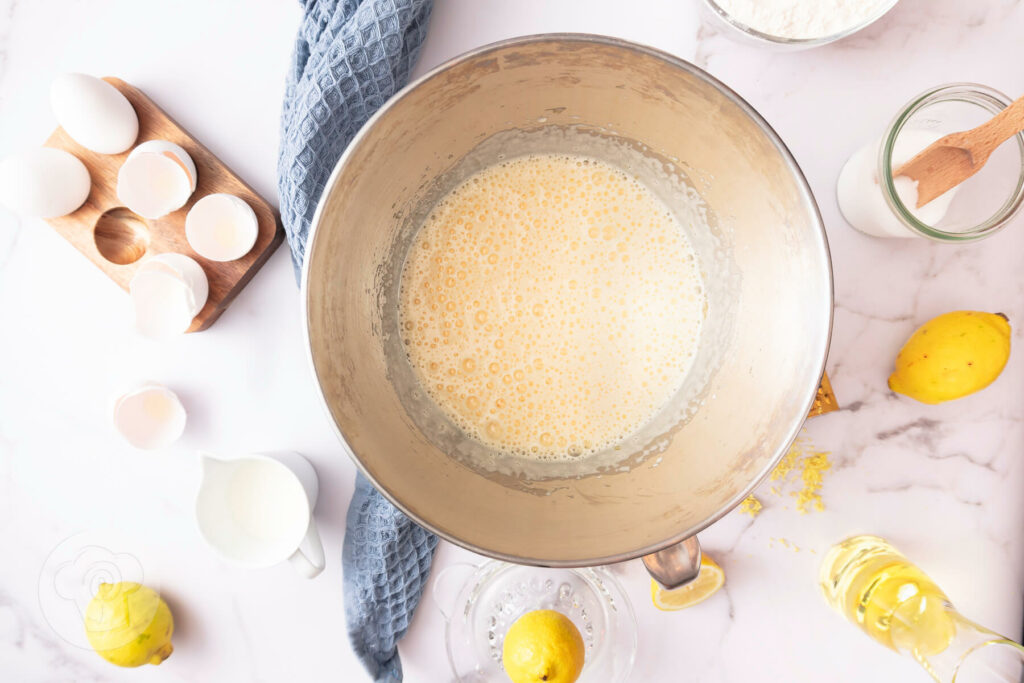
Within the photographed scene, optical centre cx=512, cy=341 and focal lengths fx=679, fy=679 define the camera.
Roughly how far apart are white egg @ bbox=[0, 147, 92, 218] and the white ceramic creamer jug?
0.43 meters

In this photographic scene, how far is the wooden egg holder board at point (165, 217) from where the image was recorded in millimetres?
1008

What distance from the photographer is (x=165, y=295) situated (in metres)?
0.96

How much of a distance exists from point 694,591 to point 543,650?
0.25m

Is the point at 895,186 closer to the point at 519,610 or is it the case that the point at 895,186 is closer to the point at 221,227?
the point at 519,610

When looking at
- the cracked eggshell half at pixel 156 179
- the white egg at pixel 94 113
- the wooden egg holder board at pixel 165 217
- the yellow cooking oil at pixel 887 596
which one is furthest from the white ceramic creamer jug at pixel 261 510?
the yellow cooking oil at pixel 887 596

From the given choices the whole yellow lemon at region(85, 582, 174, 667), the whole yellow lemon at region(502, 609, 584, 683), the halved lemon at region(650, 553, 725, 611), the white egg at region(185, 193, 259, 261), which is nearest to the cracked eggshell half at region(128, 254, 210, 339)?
the white egg at region(185, 193, 259, 261)

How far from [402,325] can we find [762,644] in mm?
736

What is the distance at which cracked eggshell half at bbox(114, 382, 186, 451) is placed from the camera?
103cm

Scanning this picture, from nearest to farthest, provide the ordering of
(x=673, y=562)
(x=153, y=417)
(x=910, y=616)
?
(x=673, y=562) → (x=910, y=616) → (x=153, y=417)

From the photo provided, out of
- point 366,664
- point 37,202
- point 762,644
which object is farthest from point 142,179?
point 762,644

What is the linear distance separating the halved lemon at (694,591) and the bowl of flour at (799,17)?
0.74 meters

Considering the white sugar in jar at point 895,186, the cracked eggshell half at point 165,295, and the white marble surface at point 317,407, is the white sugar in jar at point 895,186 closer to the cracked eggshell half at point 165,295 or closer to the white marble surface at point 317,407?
the white marble surface at point 317,407

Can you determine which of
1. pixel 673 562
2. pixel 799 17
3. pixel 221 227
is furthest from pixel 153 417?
pixel 799 17

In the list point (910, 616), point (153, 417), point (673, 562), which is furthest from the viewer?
point (153, 417)
